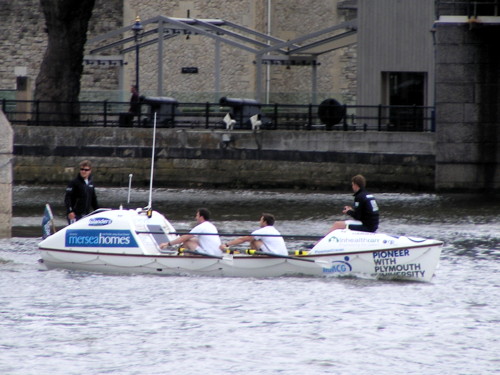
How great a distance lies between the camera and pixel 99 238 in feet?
67.4

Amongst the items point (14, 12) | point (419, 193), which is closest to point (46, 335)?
point (419, 193)

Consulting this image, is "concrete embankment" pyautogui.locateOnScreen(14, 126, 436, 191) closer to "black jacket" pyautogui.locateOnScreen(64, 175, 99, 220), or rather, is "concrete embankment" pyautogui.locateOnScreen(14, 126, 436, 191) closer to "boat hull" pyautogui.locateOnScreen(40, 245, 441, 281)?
"black jacket" pyautogui.locateOnScreen(64, 175, 99, 220)

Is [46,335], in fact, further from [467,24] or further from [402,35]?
[402,35]

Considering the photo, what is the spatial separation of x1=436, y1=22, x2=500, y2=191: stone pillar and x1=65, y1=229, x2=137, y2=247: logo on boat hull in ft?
52.0

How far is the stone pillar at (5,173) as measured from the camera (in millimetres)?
23688

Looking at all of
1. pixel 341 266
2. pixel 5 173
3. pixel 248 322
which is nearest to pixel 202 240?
pixel 341 266

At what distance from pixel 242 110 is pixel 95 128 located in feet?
14.1

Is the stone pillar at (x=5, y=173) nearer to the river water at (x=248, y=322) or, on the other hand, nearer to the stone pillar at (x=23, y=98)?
the river water at (x=248, y=322)

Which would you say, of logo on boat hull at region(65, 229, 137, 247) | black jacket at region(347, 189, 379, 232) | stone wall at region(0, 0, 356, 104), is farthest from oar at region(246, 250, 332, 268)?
stone wall at region(0, 0, 356, 104)

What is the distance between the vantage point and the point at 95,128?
124 ft

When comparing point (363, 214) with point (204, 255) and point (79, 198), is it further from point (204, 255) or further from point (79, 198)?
point (79, 198)

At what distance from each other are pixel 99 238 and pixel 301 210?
11.3 metres

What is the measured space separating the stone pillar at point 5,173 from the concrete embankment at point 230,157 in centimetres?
1270

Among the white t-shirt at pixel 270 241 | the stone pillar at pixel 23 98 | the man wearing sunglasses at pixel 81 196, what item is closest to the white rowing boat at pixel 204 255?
the white t-shirt at pixel 270 241
